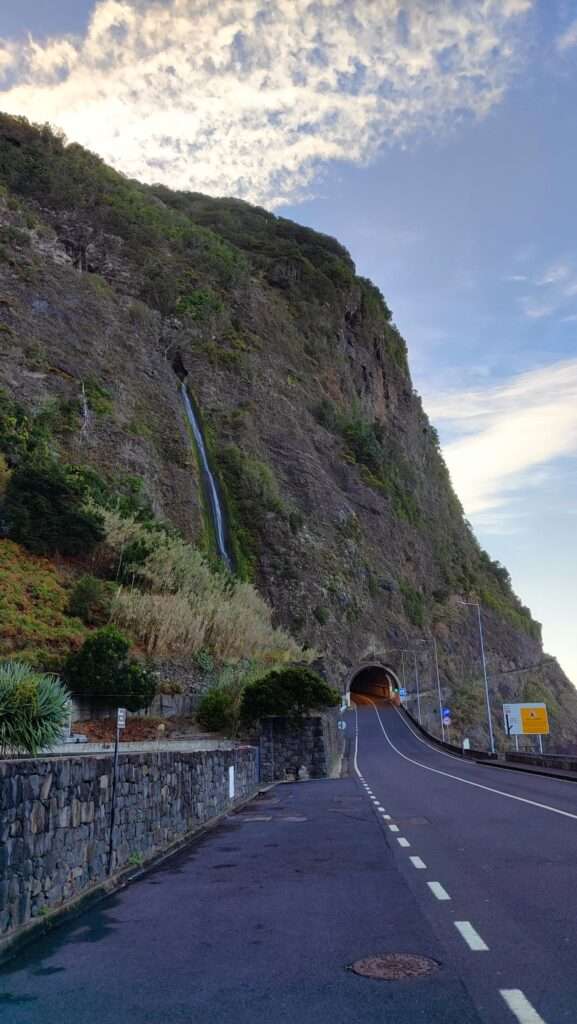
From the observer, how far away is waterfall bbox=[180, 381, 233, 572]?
63438mm

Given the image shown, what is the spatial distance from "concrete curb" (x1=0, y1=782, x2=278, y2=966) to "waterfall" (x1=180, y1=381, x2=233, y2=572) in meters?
48.4

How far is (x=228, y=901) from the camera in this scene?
852cm

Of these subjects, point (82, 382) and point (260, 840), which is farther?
point (82, 382)

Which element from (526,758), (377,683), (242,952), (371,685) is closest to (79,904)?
(242,952)

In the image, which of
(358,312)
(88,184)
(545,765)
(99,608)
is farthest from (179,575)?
(358,312)

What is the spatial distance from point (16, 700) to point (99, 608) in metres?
25.1

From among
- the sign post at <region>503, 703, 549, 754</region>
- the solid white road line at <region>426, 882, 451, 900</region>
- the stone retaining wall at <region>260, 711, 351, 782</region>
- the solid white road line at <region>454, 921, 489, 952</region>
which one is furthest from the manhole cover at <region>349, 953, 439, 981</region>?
the sign post at <region>503, 703, 549, 754</region>

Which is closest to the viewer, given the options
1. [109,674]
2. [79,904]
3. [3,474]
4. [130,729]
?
[79,904]

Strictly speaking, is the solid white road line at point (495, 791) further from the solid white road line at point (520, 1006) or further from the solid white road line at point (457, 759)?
the solid white road line at point (520, 1006)

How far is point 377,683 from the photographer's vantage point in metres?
103

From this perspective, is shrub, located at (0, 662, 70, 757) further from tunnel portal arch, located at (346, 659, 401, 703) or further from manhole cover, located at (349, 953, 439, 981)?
tunnel portal arch, located at (346, 659, 401, 703)

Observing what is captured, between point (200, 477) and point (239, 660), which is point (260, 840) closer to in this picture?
point (239, 660)

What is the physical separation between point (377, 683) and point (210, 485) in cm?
4654

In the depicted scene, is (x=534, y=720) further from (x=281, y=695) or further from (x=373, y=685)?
(x=373, y=685)
